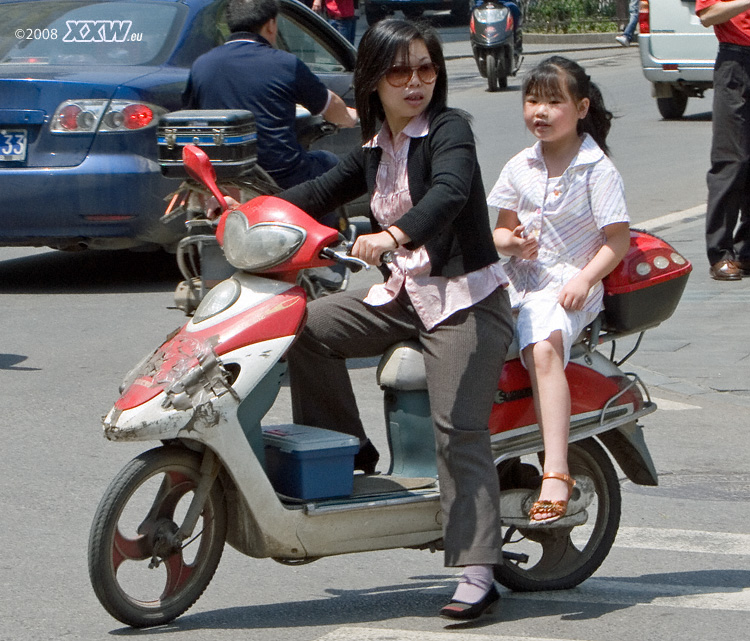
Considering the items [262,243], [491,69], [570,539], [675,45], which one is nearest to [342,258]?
[262,243]

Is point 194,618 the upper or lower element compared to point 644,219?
upper

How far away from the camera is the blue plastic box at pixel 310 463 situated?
13.4 feet

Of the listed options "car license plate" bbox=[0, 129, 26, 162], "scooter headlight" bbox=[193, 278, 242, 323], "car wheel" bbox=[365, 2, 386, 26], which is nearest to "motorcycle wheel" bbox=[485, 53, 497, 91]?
"car wheel" bbox=[365, 2, 386, 26]

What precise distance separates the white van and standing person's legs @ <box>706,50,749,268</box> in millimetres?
8331

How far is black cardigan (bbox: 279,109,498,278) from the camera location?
12.7 feet

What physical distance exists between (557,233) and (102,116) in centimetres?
468

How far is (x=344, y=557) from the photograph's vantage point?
475 centimetres

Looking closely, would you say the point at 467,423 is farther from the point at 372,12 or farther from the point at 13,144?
the point at 372,12

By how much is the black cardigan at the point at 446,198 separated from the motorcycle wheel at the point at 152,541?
0.84m

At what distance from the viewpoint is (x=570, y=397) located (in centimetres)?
428

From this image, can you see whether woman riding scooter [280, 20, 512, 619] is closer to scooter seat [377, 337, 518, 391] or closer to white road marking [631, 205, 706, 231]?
scooter seat [377, 337, 518, 391]

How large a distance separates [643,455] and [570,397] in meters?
0.43

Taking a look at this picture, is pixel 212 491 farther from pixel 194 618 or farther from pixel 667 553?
pixel 667 553

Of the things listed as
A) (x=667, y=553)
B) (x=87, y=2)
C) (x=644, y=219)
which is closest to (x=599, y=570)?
(x=667, y=553)
